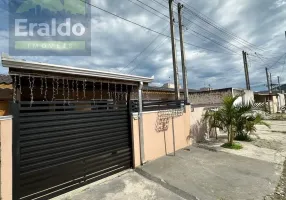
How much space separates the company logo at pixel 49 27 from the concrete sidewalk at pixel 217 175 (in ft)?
17.5

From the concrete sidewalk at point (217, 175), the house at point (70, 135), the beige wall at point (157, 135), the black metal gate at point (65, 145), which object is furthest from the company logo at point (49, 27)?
the concrete sidewalk at point (217, 175)

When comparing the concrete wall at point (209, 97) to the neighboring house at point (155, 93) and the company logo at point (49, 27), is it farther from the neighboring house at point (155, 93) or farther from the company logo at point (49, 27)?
the company logo at point (49, 27)

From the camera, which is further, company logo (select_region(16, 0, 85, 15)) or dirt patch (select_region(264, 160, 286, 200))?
company logo (select_region(16, 0, 85, 15))

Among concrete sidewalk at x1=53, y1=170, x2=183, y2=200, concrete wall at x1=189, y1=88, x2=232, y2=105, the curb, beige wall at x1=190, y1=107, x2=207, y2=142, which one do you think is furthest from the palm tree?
concrete wall at x1=189, y1=88, x2=232, y2=105

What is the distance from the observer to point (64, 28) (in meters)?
6.46

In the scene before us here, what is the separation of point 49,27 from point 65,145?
4746 millimetres

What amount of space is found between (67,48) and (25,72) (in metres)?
3.26

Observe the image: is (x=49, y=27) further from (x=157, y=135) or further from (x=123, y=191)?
(x=123, y=191)

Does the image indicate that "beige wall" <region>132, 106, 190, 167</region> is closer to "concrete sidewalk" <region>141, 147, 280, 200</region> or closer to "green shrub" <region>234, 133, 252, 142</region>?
"concrete sidewalk" <region>141, 147, 280, 200</region>

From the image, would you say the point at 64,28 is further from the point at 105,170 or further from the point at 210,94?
the point at 210,94

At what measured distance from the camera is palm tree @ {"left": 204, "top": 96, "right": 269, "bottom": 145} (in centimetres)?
729

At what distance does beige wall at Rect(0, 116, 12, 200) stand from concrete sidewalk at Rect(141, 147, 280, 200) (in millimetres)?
3165

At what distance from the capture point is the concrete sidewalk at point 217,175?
12.4ft

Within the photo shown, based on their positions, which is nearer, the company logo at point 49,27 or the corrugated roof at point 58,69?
the corrugated roof at point 58,69
